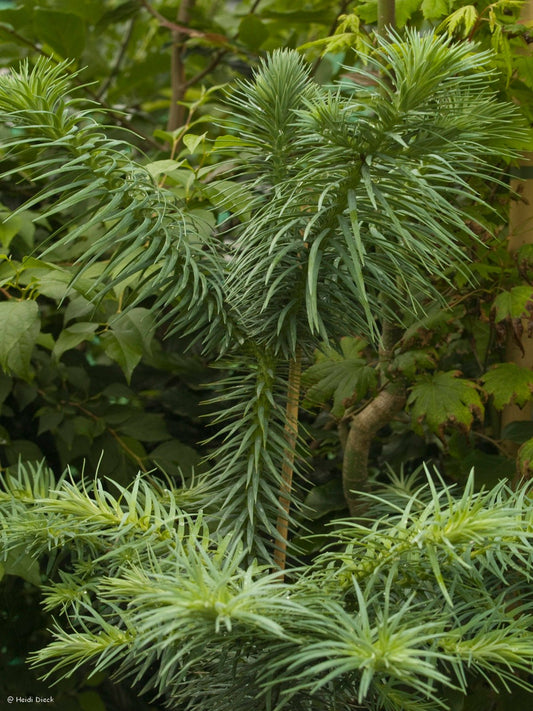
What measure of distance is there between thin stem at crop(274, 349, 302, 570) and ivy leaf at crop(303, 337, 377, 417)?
0.12 metres

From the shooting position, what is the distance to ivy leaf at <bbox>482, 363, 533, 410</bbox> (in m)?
0.60

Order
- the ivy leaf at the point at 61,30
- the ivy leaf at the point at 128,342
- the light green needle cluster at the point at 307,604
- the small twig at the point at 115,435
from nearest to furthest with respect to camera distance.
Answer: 1. the light green needle cluster at the point at 307,604
2. the ivy leaf at the point at 128,342
3. the small twig at the point at 115,435
4. the ivy leaf at the point at 61,30

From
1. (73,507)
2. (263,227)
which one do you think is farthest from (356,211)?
(73,507)

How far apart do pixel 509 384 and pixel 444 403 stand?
2.3 inches

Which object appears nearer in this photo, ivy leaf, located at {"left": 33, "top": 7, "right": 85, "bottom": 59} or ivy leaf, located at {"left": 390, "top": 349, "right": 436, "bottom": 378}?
ivy leaf, located at {"left": 390, "top": 349, "right": 436, "bottom": 378}

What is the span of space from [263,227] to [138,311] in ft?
0.60

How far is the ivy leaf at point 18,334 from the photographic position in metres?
0.55

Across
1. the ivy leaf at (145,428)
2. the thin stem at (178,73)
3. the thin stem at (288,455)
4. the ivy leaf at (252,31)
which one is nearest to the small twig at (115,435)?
the ivy leaf at (145,428)

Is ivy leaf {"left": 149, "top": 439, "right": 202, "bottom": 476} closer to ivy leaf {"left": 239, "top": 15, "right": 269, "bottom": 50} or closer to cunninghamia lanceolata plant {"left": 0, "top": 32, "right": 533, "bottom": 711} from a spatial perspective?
cunninghamia lanceolata plant {"left": 0, "top": 32, "right": 533, "bottom": 711}

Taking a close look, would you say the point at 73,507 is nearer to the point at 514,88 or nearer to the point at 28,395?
the point at 28,395

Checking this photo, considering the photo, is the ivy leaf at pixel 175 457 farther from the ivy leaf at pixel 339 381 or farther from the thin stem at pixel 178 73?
the thin stem at pixel 178 73

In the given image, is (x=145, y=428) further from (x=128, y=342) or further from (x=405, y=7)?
(x=405, y=7)

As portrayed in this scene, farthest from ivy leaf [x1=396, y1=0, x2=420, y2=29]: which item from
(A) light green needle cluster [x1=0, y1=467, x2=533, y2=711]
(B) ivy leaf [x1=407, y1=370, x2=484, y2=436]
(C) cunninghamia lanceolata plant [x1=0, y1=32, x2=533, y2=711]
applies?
(A) light green needle cluster [x1=0, y1=467, x2=533, y2=711]

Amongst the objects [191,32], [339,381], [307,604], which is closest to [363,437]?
[339,381]
